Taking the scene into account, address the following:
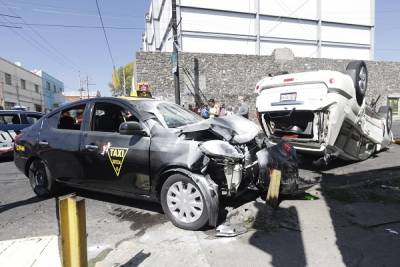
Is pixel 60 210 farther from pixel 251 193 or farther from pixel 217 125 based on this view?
pixel 251 193

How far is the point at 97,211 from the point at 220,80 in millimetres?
13871

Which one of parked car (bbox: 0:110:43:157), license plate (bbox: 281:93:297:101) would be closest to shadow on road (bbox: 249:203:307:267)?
license plate (bbox: 281:93:297:101)

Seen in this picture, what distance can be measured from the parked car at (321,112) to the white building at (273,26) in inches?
885

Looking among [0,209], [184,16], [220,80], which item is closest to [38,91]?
[184,16]

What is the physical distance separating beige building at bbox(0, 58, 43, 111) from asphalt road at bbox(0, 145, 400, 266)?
117 feet

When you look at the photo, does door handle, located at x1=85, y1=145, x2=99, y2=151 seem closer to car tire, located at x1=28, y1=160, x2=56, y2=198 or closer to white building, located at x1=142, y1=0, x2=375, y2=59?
car tire, located at x1=28, y1=160, x2=56, y2=198

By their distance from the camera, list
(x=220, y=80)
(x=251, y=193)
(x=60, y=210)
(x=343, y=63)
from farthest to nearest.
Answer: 1. (x=343, y=63)
2. (x=220, y=80)
3. (x=251, y=193)
4. (x=60, y=210)

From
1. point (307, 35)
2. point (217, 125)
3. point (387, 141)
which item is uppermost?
point (307, 35)

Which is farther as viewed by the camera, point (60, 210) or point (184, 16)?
point (184, 16)

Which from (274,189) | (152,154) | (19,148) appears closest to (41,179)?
(19,148)

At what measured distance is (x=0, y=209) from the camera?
Result: 534cm

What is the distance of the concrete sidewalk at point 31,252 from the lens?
3.53m

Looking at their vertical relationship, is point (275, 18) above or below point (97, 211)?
above

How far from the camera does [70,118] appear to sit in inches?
227
